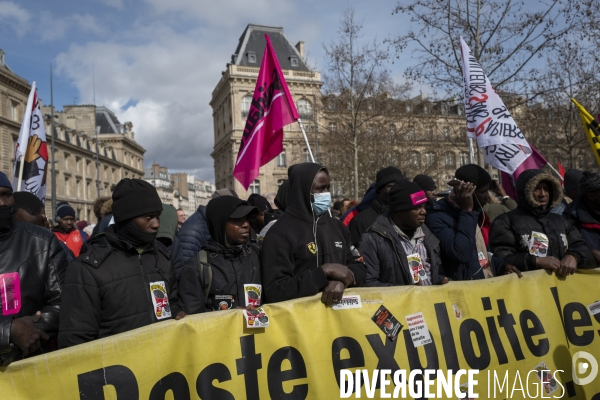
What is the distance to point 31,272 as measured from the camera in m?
2.80

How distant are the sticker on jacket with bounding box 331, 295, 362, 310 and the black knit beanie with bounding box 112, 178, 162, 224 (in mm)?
1271

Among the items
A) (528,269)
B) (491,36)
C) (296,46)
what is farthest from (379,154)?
(296,46)

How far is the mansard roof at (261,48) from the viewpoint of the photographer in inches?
2520

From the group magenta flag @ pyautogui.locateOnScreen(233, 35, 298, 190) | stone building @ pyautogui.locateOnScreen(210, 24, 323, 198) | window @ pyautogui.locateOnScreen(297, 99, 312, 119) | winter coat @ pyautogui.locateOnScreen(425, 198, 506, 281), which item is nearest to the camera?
winter coat @ pyautogui.locateOnScreen(425, 198, 506, 281)

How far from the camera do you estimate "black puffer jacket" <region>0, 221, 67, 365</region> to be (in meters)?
2.75

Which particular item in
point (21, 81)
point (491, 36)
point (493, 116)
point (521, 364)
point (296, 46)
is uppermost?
point (296, 46)

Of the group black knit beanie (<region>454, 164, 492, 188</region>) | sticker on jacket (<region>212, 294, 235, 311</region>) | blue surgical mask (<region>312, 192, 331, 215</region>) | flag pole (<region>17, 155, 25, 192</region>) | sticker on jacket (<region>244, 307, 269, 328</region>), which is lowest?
sticker on jacket (<region>244, 307, 269, 328</region>)

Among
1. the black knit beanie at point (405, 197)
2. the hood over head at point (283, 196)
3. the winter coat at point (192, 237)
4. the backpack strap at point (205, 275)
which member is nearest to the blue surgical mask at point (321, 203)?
the hood over head at point (283, 196)

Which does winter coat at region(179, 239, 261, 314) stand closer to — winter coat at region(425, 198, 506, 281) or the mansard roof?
winter coat at region(425, 198, 506, 281)

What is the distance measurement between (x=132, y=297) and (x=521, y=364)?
2.65m

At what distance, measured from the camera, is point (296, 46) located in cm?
6806

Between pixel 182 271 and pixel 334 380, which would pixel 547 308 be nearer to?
pixel 334 380

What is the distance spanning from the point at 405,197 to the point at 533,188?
1.13m

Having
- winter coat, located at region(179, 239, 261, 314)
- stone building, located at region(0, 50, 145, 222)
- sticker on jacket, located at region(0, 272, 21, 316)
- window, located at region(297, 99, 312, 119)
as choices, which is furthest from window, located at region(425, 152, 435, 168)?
stone building, located at region(0, 50, 145, 222)
